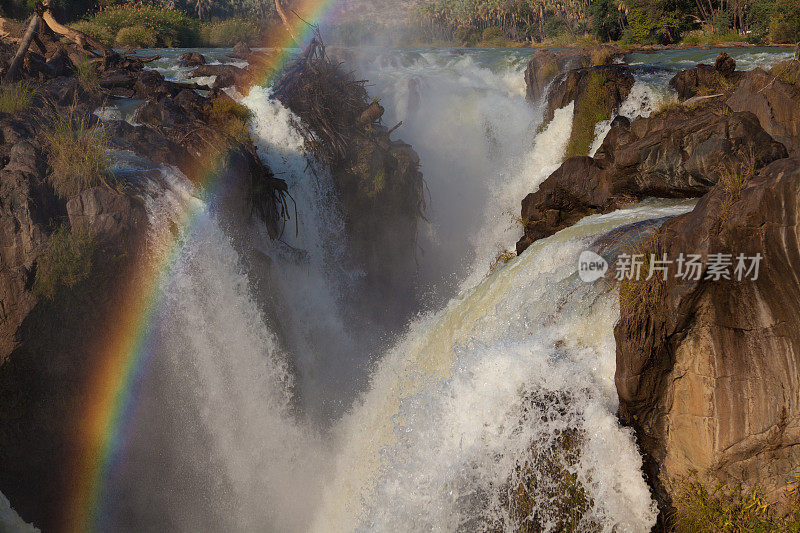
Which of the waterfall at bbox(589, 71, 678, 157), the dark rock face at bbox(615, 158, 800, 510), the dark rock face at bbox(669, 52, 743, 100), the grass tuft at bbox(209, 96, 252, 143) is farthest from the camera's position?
the waterfall at bbox(589, 71, 678, 157)

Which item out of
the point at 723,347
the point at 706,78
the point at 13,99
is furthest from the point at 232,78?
the point at 723,347

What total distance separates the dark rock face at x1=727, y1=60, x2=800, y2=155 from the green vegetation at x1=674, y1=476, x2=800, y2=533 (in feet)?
17.1

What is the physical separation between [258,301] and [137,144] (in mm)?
2988

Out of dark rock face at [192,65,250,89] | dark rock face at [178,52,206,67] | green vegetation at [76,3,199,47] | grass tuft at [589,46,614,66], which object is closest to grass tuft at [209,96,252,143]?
dark rock face at [192,65,250,89]

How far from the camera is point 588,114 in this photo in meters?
12.2

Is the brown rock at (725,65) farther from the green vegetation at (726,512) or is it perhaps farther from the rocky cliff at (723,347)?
the green vegetation at (726,512)

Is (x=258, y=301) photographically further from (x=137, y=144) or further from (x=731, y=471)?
(x=731, y=471)

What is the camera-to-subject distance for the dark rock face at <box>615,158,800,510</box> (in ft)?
13.3

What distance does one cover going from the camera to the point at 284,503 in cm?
760

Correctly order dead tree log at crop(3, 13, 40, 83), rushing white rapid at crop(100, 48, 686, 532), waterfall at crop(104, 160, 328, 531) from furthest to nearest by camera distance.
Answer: dead tree log at crop(3, 13, 40, 83), waterfall at crop(104, 160, 328, 531), rushing white rapid at crop(100, 48, 686, 532)

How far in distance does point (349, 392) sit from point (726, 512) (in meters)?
6.13

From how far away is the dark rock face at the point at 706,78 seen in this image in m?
11.6

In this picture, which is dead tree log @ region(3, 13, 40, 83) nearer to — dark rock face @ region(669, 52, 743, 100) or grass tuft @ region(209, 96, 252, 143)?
grass tuft @ region(209, 96, 252, 143)

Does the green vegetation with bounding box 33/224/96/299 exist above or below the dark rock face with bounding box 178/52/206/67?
below
